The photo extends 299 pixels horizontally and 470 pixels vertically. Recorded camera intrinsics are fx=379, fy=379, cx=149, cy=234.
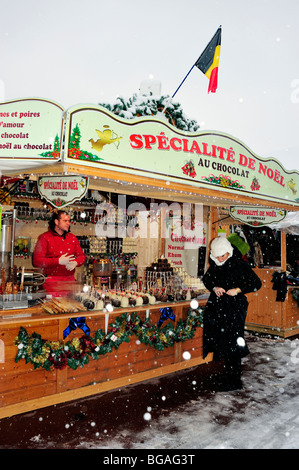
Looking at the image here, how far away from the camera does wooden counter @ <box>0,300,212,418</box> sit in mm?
4258

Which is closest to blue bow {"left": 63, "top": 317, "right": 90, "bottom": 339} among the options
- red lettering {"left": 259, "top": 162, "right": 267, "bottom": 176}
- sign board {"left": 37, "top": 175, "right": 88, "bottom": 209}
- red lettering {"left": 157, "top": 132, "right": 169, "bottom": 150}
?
sign board {"left": 37, "top": 175, "right": 88, "bottom": 209}

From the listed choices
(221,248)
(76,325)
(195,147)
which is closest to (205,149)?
(195,147)

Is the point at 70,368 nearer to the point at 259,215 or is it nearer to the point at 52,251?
the point at 52,251

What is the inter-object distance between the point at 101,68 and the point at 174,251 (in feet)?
28.7

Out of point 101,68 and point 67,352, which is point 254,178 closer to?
point 67,352

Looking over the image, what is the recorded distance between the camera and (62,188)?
16.5 ft

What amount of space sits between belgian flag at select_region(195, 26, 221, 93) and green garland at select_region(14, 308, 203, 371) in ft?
14.1

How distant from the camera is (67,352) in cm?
462

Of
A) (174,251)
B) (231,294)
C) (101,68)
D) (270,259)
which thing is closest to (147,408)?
(231,294)

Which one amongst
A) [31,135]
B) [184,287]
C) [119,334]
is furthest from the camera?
[184,287]

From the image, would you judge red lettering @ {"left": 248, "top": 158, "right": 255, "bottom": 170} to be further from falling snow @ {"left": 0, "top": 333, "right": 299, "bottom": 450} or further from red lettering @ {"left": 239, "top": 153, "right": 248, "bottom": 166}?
falling snow @ {"left": 0, "top": 333, "right": 299, "bottom": 450}

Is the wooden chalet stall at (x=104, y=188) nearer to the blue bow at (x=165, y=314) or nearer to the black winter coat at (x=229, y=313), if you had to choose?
the blue bow at (x=165, y=314)
